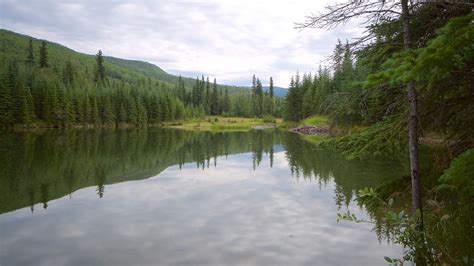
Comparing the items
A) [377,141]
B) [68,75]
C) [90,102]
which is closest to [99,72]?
[68,75]

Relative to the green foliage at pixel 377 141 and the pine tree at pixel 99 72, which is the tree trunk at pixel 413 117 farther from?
the pine tree at pixel 99 72

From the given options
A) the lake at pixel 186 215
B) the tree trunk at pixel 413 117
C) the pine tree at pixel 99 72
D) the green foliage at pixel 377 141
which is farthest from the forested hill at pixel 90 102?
the tree trunk at pixel 413 117

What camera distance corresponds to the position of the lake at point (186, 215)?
9.46m

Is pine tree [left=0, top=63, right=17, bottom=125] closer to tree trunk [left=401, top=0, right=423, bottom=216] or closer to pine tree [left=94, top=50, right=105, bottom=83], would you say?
pine tree [left=94, top=50, right=105, bottom=83]

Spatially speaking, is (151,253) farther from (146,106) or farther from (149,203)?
(146,106)

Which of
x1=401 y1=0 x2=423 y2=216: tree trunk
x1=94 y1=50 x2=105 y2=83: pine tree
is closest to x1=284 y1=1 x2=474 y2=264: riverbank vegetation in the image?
x1=401 y1=0 x2=423 y2=216: tree trunk

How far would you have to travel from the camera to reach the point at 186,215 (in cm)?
1316

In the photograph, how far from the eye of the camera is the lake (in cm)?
946

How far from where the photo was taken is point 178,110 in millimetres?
121250

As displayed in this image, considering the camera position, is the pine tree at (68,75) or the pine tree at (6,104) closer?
the pine tree at (6,104)

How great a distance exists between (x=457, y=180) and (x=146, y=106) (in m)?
109

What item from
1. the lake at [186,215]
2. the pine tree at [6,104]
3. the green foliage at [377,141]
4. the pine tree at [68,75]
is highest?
the pine tree at [68,75]

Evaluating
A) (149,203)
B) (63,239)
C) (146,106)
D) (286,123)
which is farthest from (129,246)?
(146,106)

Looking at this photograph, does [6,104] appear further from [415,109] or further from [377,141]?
[415,109]
